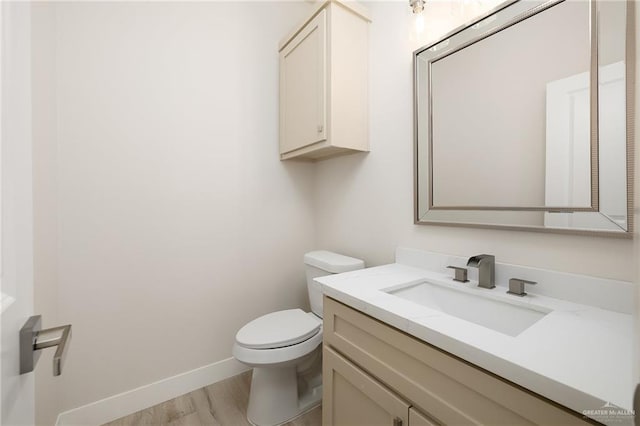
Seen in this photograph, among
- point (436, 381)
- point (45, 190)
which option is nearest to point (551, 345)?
point (436, 381)

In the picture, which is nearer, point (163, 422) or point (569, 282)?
point (569, 282)

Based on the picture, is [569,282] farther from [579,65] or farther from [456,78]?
[456,78]

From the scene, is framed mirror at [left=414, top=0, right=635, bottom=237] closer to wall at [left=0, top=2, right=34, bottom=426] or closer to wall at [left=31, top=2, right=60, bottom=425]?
wall at [left=0, top=2, right=34, bottom=426]

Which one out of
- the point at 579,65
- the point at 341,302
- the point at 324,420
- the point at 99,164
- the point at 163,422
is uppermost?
the point at 579,65

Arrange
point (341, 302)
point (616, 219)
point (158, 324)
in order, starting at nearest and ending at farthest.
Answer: point (616, 219) → point (341, 302) → point (158, 324)

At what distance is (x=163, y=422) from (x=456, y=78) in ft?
7.29

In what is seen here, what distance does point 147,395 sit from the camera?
1.49 m

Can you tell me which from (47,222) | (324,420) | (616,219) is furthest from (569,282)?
(47,222)

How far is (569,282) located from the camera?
881mm

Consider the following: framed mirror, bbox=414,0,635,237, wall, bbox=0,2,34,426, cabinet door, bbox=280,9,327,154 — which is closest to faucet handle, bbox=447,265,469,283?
framed mirror, bbox=414,0,635,237

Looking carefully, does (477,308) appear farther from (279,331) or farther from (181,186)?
(181,186)

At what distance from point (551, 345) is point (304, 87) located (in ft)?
5.28

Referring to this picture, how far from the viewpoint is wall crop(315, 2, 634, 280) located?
2.94 ft

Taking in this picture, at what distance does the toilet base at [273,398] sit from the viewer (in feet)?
4.43
